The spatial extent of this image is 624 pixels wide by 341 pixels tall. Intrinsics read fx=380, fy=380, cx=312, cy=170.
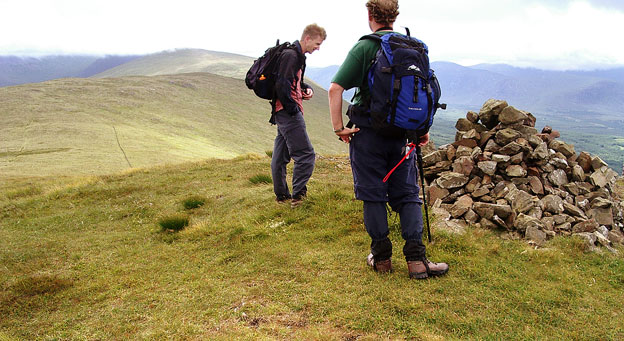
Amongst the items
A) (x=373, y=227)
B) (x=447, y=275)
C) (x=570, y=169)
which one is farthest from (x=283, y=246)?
(x=570, y=169)

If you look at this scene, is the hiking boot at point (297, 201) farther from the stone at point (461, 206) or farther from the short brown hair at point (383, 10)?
the short brown hair at point (383, 10)

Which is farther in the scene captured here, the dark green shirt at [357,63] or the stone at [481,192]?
the stone at [481,192]

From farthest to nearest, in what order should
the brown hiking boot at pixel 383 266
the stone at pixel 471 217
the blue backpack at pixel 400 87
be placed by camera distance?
the stone at pixel 471 217
the brown hiking boot at pixel 383 266
the blue backpack at pixel 400 87

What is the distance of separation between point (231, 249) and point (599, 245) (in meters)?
5.64

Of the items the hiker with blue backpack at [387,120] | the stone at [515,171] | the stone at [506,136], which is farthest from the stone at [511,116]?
the hiker with blue backpack at [387,120]

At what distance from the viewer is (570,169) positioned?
313 inches

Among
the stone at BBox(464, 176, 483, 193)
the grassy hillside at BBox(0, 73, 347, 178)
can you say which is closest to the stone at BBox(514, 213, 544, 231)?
the stone at BBox(464, 176, 483, 193)

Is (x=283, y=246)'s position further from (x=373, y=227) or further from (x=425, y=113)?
(x=425, y=113)

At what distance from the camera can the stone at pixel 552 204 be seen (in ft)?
21.9

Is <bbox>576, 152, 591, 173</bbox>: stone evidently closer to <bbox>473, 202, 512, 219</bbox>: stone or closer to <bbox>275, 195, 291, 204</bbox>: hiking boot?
<bbox>473, 202, 512, 219</bbox>: stone

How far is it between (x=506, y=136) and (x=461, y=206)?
2027 millimetres

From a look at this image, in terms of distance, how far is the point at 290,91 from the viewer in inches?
254

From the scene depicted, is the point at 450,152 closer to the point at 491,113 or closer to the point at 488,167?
the point at 488,167

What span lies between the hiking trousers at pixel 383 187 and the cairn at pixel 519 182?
2.38m
